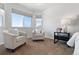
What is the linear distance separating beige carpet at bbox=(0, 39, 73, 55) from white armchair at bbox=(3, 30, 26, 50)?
9cm

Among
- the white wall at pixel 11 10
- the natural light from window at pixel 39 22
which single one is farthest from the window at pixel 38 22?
the white wall at pixel 11 10

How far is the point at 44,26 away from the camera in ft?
6.30

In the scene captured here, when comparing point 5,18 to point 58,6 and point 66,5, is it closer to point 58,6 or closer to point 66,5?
point 58,6

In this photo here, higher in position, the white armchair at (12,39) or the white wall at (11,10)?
the white wall at (11,10)

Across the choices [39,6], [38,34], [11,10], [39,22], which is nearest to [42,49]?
[38,34]

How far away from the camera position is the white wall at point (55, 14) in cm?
181

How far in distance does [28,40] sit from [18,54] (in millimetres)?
330

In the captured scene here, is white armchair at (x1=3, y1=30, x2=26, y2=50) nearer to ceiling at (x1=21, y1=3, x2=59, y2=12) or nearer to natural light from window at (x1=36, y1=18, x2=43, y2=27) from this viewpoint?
natural light from window at (x1=36, y1=18, x2=43, y2=27)

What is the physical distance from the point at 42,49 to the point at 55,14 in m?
0.74

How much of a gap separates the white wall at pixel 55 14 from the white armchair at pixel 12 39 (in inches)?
21.2

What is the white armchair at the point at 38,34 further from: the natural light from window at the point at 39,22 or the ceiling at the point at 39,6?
the ceiling at the point at 39,6

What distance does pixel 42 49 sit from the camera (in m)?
1.90

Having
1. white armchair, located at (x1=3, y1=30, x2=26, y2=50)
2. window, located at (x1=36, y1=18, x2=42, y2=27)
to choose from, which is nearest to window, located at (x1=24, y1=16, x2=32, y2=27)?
window, located at (x1=36, y1=18, x2=42, y2=27)
